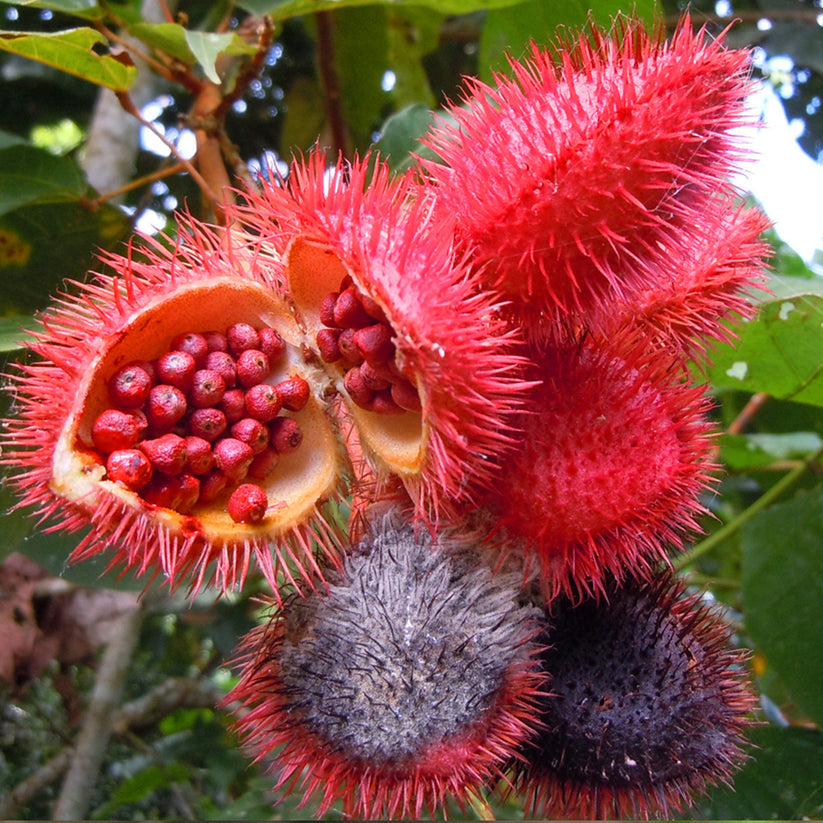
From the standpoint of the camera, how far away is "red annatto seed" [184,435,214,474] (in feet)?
3.17

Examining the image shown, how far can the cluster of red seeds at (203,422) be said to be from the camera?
935 mm

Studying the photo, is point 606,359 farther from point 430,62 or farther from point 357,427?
point 430,62

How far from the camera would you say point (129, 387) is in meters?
0.95

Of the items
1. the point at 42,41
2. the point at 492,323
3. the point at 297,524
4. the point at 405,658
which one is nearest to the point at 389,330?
the point at 492,323

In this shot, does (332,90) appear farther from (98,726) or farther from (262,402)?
(98,726)

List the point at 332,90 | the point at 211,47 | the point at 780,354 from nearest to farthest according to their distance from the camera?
the point at 211,47, the point at 780,354, the point at 332,90

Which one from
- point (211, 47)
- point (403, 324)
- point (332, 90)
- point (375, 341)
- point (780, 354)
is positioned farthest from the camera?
point (332, 90)

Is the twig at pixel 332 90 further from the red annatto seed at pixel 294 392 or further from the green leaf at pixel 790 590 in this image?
the green leaf at pixel 790 590

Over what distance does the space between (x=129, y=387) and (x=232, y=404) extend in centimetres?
13

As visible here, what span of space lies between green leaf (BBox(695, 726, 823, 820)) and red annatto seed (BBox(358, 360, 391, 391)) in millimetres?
972

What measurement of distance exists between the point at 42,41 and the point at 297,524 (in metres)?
0.85

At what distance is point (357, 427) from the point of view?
3.52 ft

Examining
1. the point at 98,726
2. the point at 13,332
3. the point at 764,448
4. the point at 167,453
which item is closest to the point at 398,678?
the point at 167,453

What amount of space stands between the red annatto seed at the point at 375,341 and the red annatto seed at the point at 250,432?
0.58 ft
